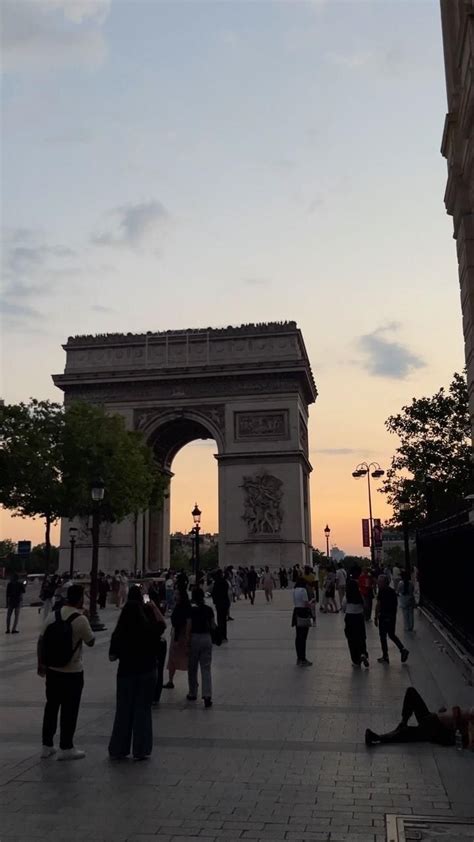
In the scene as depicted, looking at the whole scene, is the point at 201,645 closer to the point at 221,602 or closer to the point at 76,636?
the point at 76,636

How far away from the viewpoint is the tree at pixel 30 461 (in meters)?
40.8

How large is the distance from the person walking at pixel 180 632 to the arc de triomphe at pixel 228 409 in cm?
3953

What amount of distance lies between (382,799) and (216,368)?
49.3 metres

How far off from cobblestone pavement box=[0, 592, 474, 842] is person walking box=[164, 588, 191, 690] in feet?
1.63

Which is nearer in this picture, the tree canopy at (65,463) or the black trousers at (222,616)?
the black trousers at (222,616)

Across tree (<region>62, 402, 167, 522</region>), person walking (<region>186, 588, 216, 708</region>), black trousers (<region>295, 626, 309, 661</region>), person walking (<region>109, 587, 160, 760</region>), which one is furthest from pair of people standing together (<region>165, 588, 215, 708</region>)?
tree (<region>62, 402, 167, 522</region>)

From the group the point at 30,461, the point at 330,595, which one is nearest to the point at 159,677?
the point at 330,595

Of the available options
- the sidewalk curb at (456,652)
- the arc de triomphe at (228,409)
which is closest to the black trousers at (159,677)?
the sidewalk curb at (456,652)

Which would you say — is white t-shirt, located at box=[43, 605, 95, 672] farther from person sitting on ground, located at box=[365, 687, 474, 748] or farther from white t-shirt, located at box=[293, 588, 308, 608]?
white t-shirt, located at box=[293, 588, 308, 608]

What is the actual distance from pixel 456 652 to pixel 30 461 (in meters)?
32.4

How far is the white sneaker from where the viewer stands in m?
7.57

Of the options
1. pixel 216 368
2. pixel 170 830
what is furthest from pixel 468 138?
pixel 216 368

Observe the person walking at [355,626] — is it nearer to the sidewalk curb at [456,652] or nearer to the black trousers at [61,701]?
the sidewalk curb at [456,652]

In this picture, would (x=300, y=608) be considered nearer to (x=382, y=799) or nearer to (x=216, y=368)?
(x=382, y=799)
